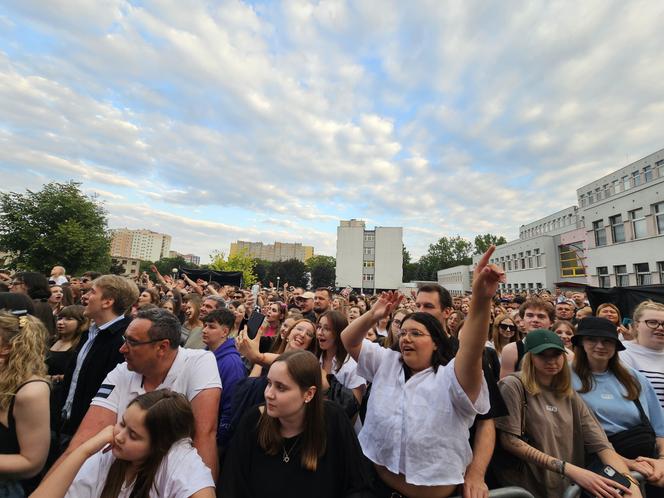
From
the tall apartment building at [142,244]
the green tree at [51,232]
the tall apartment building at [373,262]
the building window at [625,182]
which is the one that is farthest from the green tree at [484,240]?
the tall apartment building at [142,244]

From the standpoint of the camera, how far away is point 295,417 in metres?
1.96

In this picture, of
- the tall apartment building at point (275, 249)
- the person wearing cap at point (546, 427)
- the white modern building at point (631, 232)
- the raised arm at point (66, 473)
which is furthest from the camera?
the tall apartment building at point (275, 249)

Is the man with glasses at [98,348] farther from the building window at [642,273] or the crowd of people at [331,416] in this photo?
the building window at [642,273]

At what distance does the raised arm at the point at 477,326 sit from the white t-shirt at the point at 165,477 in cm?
162

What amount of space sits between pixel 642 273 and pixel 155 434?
26056mm

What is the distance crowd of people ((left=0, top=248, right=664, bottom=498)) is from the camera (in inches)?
70.7

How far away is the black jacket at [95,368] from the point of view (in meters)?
2.75

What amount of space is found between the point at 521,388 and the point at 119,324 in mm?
3669

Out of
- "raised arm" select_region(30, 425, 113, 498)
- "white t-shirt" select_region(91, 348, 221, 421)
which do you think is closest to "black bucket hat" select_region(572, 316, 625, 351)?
"white t-shirt" select_region(91, 348, 221, 421)

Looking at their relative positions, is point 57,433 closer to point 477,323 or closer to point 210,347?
point 210,347

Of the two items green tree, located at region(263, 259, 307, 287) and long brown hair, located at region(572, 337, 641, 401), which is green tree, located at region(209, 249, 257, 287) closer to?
green tree, located at region(263, 259, 307, 287)

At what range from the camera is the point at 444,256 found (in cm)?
8906

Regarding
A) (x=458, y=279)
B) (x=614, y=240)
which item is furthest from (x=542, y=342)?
(x=458, y=279)

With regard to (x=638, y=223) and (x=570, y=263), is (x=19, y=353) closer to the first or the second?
(x=638, y=223)
